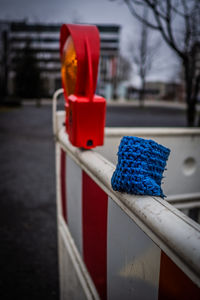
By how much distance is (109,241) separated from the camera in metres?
0.78

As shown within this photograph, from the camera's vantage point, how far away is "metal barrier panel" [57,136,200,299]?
0.47 meters

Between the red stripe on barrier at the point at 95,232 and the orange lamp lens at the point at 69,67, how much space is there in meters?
0.40

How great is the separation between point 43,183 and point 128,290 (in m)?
3.96

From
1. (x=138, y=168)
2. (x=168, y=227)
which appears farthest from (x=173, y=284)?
(x=138, y=168)

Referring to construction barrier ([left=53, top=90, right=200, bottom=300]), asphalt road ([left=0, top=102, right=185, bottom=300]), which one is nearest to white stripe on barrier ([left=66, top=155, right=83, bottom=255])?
construction barrier ([left=53, top=90, right=200, bottom=300])

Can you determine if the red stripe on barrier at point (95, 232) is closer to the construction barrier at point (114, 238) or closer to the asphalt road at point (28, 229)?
the construction barrier at point (114, 238)

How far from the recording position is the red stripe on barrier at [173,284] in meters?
0.45

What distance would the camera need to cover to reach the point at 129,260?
666 mm

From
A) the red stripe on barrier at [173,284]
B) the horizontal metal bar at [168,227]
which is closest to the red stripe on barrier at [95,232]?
the horizontal metal bar at [168,227]

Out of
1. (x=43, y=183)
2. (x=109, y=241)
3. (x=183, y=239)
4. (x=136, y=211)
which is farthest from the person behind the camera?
(x=43, y=183)

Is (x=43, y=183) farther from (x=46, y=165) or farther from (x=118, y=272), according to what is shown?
(x=118, y=272)

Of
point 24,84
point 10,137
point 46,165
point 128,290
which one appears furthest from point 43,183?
point 24,84

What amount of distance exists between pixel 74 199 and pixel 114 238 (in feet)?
1.56

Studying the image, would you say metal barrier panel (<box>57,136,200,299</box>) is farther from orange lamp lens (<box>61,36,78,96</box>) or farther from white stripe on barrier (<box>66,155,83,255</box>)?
orange lamp lens (<box>61,36,78,96</box>)
